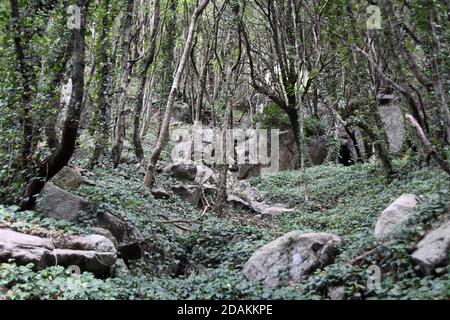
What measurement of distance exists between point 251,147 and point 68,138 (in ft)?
57.8

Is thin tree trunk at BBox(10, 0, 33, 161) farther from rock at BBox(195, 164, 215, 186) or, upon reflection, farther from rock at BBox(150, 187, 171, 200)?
rock at BBox(195, 164, 215, 186)

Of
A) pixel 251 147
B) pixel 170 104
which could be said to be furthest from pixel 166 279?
pixel 251 147

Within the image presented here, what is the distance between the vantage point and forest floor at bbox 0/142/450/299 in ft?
18.9

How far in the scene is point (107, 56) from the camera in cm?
1257

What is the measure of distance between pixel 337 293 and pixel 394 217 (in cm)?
242

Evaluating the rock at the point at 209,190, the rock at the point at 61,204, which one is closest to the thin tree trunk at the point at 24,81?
the rock at the point at 61,204

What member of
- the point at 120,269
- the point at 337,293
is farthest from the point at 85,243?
the point at 337,293

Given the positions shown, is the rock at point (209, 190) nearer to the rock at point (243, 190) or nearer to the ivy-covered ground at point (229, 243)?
the rock at point (243, 190)

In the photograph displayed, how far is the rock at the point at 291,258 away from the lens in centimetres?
749

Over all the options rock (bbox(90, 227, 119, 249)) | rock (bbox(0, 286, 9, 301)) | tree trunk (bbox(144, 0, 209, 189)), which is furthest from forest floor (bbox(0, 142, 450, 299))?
tree trunk (bbox(144, 0, 209, 189))

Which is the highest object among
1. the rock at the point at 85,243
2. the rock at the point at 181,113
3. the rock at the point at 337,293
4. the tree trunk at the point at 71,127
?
the rock at the point at 181,113

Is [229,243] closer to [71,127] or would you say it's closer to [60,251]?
[60,251]

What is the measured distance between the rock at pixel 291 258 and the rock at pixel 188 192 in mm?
7040
